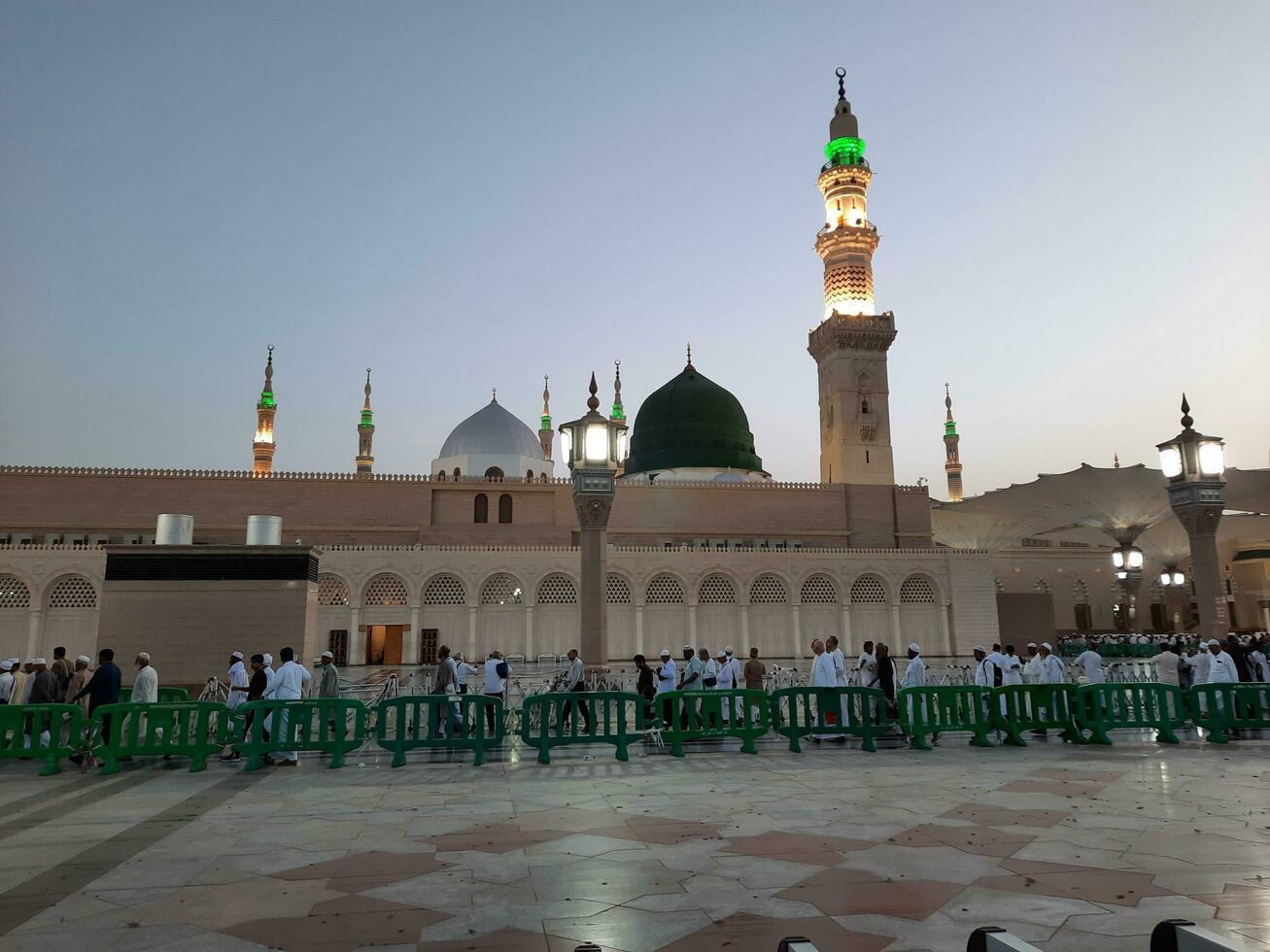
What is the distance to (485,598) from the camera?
28.8 m

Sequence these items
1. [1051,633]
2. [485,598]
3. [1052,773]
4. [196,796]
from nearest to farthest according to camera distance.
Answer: [196,796] < [1052,773] < [485,598] < [1051,633]

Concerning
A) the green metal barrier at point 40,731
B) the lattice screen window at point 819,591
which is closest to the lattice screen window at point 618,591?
the lattice screen window at point 819,591

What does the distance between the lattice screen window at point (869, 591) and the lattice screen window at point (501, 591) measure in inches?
507

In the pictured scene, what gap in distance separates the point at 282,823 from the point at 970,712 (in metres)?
8.35

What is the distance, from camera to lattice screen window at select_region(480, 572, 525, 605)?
28781mm

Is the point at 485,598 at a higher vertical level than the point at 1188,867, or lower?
higher

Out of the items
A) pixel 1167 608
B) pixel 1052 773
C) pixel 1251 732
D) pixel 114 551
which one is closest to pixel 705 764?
pixel 1052 773

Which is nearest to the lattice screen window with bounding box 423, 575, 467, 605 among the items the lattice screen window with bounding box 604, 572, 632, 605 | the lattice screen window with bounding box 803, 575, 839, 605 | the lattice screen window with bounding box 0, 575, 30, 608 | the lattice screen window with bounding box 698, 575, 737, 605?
the lattice screen window with bounding box 604, 572, 632, 605

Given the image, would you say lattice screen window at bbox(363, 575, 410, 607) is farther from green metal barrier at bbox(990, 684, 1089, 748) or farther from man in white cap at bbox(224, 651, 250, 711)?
green metal barrier at bbox(990, 684, 1089, 748)

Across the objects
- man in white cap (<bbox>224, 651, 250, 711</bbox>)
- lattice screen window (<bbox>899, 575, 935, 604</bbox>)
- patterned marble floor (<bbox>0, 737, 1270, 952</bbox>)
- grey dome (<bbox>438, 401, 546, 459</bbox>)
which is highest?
grey dome (<bbox>438, 401, 546, 459</bbox>)

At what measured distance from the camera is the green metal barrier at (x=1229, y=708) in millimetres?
9984

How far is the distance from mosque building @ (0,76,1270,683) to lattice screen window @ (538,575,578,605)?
0.05 meters

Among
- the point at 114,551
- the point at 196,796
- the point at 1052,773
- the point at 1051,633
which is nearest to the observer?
the point at 196,796

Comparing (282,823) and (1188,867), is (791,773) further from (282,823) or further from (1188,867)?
(282,823)
